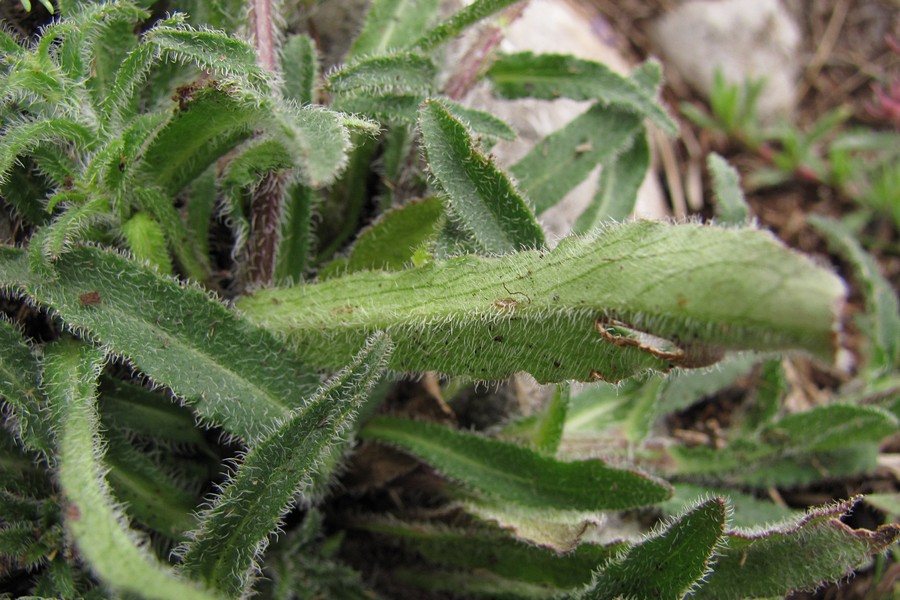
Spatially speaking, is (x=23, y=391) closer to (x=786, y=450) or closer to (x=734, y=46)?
(x=786, y=450)

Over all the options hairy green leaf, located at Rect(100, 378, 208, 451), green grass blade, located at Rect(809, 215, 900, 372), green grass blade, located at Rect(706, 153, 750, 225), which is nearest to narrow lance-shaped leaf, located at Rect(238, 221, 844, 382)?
hairy green leaf, located at Rect(100, 378, 208, 451)

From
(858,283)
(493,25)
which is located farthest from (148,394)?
(858,283)

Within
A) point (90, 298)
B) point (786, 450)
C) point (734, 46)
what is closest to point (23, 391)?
point (90, 298)

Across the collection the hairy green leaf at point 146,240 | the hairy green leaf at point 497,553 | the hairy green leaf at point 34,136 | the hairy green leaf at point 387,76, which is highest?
the hairy green leaf at point 34,136

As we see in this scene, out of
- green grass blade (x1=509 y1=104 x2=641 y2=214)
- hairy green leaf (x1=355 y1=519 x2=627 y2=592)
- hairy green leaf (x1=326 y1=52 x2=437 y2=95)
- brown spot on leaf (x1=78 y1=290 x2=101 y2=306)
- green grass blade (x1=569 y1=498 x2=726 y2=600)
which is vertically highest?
hairy green leaf (x1=326 y1=52 x2=437 y2=95)

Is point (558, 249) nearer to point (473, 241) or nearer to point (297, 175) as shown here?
point (473, 241)

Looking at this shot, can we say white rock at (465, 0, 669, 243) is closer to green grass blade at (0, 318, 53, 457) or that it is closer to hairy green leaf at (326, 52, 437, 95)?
hairy green leaf at (326, 52, 437, 95)

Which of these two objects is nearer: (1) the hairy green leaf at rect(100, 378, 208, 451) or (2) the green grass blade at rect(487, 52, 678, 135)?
(1) the hairy green leaf at rect(100, 378, 208, 451)

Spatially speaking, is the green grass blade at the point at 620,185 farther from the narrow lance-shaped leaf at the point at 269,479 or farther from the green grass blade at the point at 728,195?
the narrow lance-shaped leaf at the point at 269,479

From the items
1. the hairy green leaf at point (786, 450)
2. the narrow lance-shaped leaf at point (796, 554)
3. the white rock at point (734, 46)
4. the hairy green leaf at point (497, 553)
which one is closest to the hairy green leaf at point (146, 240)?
the hairy green leaf at point (497, 553)
